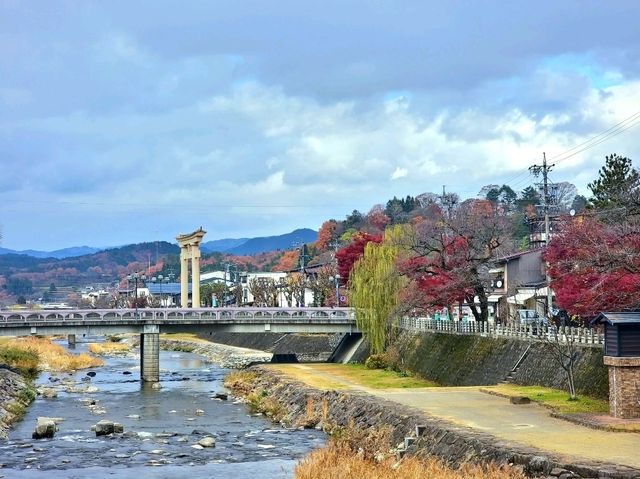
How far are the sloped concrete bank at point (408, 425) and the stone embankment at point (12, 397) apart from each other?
1291 centimetres

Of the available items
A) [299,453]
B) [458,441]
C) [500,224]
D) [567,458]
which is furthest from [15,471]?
[500,224]

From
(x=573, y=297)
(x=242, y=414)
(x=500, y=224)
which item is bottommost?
(x=242, y=414)

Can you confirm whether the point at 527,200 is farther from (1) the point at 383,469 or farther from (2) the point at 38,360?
(1) the point at 383,469

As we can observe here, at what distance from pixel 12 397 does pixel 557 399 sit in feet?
99.6

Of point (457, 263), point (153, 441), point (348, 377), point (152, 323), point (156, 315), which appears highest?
point (457, 263)

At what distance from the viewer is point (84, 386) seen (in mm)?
62031

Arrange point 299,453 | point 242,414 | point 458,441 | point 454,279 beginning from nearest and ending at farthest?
1. point 458,441
2. point 299,453
3. point 242,414
4. point 454,279

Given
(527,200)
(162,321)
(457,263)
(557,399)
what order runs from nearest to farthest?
(557,399) < (457,263) < (162,321) < (527,200)

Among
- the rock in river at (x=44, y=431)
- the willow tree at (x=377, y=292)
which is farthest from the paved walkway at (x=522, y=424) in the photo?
the willow tree at (x=377, y=292)

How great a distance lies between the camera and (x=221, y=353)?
100 metres

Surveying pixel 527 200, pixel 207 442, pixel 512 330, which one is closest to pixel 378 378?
pixel 512 330

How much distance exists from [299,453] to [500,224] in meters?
28.7

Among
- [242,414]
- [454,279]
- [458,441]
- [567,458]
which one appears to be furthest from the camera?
[454,279]

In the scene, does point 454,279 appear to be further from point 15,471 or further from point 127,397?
point 15,471
